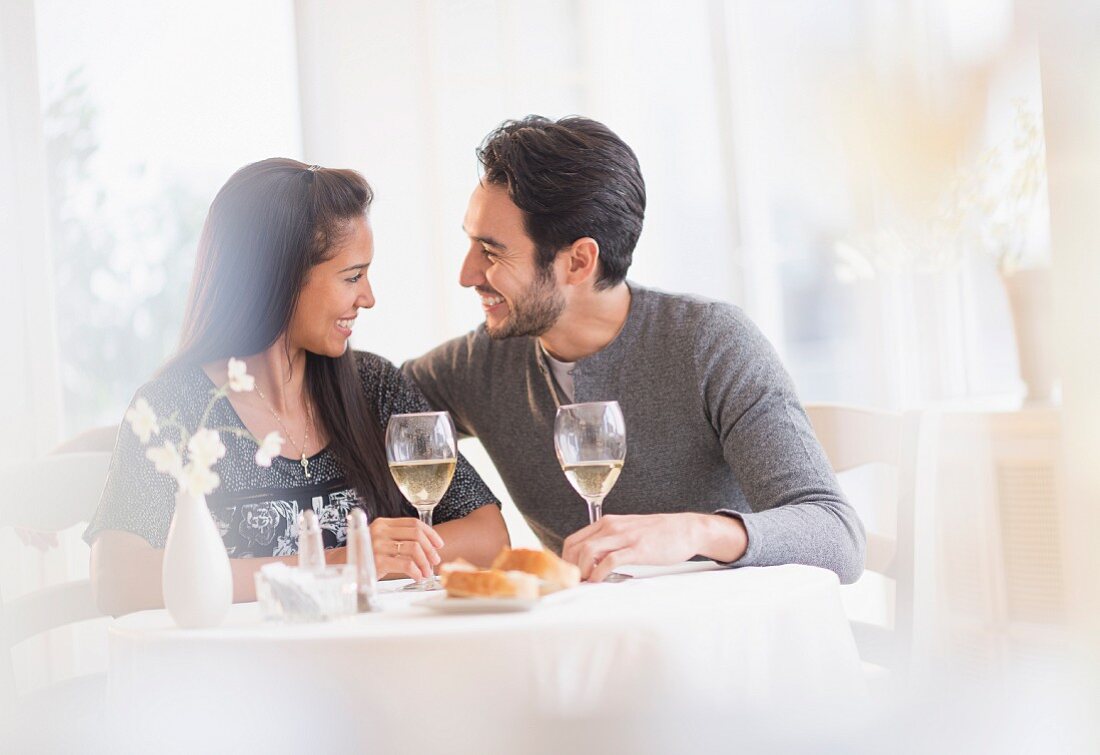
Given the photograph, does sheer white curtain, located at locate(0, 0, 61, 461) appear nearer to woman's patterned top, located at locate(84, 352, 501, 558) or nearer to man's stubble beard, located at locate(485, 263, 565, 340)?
woman's patterned top, located at locate(84, 352, 501, 558)

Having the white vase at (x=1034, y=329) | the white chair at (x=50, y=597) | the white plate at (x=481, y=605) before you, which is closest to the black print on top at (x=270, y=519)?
the white chair at (x=50, y=597)

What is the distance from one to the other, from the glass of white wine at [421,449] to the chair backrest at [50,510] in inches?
36.1

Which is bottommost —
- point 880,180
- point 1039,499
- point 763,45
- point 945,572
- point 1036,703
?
point 1036,703

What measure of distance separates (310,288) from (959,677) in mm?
2093

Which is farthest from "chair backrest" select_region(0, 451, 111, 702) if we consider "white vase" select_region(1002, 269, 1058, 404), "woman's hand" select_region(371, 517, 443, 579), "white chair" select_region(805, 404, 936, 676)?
"white vase" select_region(1002, 269, 1058, 404)

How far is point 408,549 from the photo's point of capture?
147 centimetres

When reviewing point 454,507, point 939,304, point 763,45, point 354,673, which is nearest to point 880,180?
point 939,304

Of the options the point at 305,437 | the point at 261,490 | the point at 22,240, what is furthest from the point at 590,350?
the point at 22,240

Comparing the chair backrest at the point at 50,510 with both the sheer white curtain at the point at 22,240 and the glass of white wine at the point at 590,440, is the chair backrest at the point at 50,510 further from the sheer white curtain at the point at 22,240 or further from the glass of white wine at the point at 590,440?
the glass of white wine at the point at 590,440

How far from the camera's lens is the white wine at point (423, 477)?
1.41 meters

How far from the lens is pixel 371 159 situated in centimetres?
348

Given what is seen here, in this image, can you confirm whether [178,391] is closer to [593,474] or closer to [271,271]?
[271,271]

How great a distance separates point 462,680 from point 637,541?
36 cm

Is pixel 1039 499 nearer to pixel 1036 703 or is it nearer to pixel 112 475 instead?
pixel 1036 703
